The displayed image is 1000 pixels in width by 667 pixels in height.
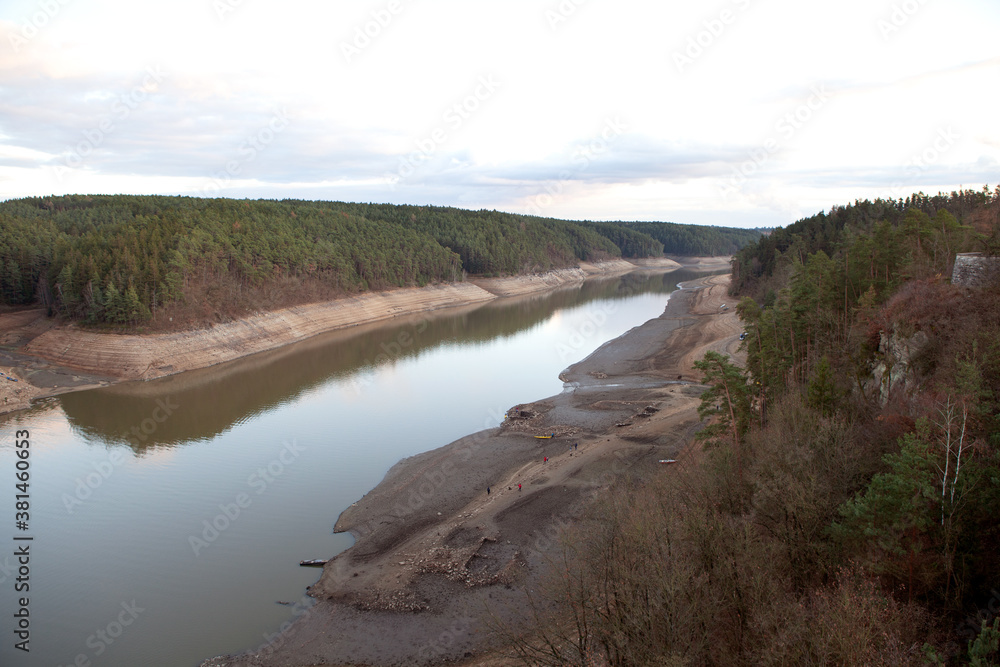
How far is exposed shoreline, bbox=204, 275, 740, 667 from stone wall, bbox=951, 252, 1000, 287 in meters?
11.3

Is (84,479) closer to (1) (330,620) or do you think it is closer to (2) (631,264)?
(1) (330,620)

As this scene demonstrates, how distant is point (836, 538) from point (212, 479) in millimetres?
22099

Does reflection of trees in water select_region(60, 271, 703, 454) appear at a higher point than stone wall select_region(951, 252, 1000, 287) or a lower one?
lower

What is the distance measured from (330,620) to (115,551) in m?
8.49

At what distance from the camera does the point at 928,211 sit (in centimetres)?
4972

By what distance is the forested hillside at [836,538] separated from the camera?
842 cm

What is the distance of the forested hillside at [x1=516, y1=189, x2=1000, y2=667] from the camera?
27.6ft

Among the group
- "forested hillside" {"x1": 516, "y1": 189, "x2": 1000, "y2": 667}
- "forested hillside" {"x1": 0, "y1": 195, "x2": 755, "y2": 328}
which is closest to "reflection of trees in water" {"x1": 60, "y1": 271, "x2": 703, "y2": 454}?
"forested hillside" {"x1": 0, "y1": 195, "x2": 755, "y2": 328}

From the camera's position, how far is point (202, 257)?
170 feet

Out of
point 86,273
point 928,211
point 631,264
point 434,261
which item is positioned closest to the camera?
point 86,273

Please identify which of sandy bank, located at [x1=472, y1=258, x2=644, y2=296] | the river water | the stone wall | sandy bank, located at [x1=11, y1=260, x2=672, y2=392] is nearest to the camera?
the river water

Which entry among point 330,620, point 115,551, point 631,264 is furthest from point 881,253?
point 631,264

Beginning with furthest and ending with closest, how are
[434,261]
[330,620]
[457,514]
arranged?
[434,261] → [457,514] → [330,620]

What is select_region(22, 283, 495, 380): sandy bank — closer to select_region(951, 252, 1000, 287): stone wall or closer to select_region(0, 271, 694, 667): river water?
select_region(0, 271, 694, 667): river water
